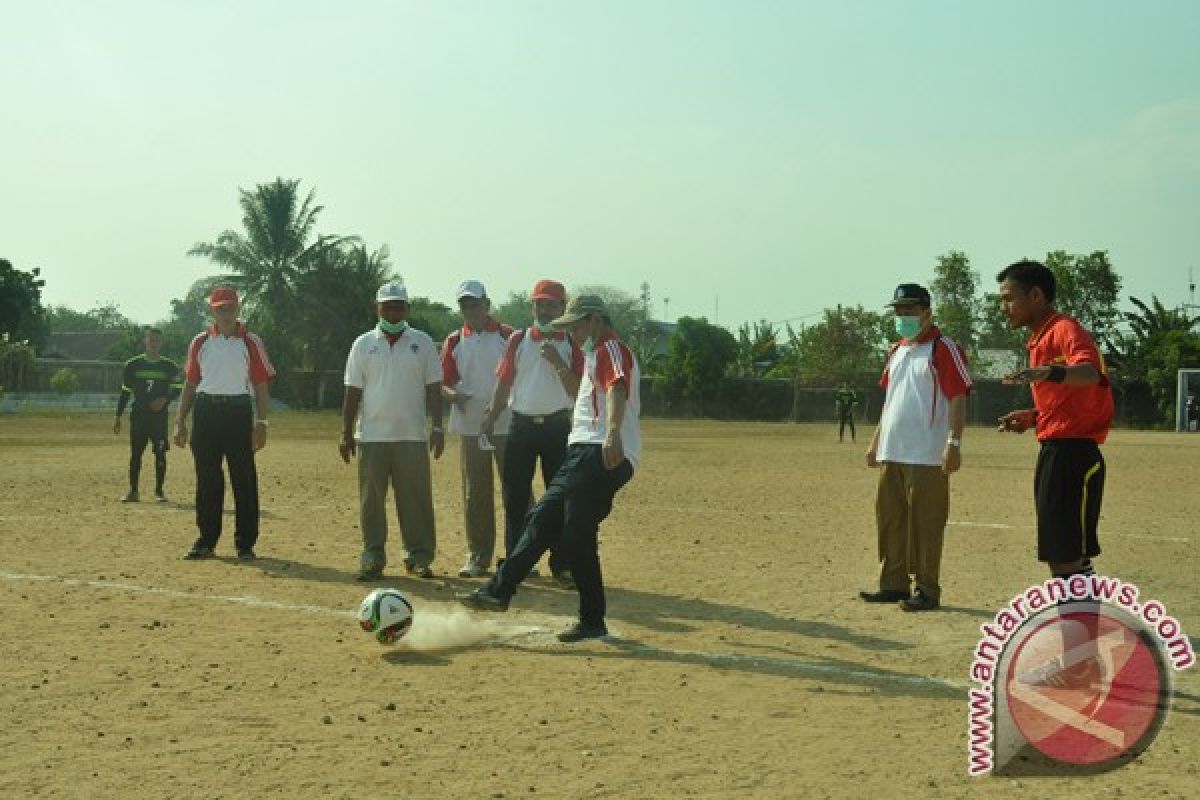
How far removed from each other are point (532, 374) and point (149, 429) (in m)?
8.48

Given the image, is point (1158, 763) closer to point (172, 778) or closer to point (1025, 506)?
point (172, 778)

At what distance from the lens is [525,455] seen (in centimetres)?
997

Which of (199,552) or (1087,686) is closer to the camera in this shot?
(1087,686)

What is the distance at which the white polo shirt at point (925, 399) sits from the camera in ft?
30.3

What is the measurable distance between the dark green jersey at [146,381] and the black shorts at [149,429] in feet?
0.29

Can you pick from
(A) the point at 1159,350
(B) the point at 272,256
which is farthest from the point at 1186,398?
(B) the point at 272,256

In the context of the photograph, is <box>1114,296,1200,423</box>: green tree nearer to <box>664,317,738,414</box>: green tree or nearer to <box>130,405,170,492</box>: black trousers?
<box>664,317,738,414</box>: green tree

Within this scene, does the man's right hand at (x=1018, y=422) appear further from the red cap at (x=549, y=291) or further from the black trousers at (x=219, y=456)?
the black trousers at (x=219, y=456)

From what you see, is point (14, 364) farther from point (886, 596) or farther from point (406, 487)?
point (886, 596)

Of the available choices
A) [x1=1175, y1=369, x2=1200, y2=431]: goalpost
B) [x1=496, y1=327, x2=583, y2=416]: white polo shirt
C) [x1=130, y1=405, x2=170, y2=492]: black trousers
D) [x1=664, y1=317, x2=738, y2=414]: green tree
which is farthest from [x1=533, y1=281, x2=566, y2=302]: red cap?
Result: [x1=664, y1=317, x2=738, y2=414]: green tree

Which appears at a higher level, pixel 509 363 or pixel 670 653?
pixel 509 363

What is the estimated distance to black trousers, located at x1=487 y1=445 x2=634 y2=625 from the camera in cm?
791

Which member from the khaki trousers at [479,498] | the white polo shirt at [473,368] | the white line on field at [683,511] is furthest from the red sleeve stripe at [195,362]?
the white line on field at [683,511]

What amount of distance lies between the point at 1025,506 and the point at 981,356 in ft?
192
